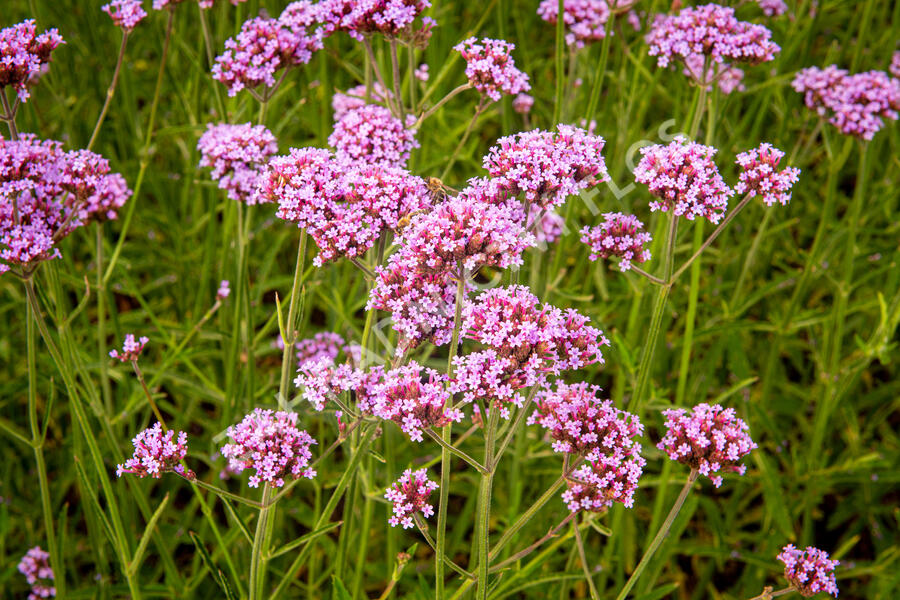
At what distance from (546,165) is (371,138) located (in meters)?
0.74

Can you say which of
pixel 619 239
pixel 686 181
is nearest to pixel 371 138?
pixel 619 239

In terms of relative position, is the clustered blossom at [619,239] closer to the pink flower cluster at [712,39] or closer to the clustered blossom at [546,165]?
the clustered blossom at [546,165]

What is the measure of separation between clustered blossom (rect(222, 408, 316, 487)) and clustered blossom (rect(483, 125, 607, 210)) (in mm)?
860

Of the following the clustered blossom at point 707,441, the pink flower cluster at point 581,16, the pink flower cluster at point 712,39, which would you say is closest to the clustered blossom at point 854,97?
the pink flower cluster at point 712,39

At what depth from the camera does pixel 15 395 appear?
3777mm

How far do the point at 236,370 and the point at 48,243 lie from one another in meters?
1.08

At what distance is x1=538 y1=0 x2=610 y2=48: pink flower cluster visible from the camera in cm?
364

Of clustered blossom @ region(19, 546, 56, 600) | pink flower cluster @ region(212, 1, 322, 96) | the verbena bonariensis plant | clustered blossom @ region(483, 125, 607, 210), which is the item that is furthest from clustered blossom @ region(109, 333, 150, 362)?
clustered blossom @ region(483, 125, 607, 210)

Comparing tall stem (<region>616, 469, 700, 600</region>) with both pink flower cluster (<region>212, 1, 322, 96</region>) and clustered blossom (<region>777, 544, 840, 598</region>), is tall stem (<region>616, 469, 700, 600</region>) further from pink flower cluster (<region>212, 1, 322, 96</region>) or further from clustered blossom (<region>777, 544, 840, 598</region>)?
pink flower cluster (<region>212, 1, 322, 96</region>)

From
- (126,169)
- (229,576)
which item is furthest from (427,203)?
(126,169)

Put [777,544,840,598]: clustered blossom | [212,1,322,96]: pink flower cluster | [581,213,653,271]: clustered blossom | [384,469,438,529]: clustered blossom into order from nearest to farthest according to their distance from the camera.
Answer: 1. [384,469,438,529]: clustered blossom
2. [777,544,840,598]: clustered blossom
3. [581,213,653,271]: clustered blossom
4. [212,1,322,96]: pink flower cluster

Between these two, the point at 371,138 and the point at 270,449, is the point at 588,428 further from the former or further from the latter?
the point at 371,138

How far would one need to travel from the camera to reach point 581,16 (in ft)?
12.0

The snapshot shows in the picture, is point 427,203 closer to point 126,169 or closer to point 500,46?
point 500,46
